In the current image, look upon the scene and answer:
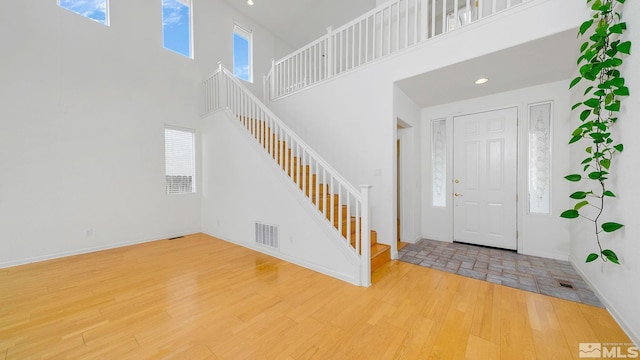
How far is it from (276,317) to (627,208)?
9.69 feet

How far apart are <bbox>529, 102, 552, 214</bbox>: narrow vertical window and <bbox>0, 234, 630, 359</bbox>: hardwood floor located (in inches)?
73.1

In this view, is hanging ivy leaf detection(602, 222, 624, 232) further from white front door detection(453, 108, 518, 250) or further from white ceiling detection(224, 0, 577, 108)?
white front door detection(453, 108, 518, 250)

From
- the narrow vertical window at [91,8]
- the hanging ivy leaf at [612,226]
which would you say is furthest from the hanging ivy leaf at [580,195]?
the narrow vertical window at [91,8]

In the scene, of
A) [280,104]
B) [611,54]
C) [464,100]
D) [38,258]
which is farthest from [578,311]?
[38,258]

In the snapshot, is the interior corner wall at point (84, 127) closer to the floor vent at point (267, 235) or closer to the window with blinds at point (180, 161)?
the window with blinds at point (180, 161)

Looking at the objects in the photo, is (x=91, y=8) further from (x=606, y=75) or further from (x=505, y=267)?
(x=505, y=267)

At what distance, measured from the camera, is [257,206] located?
3.77 meters

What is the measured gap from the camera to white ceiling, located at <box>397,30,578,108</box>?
2527 mm

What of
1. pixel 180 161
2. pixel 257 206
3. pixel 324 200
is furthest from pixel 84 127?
pixel 324 200

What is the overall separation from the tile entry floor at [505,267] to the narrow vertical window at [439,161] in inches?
35.8

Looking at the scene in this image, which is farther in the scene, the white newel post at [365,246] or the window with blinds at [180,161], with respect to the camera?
the window with blinds at [180,161]

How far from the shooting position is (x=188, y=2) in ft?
16.4

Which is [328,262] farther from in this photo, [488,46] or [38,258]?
[38,258]

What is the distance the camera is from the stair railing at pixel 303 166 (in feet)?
8.76
